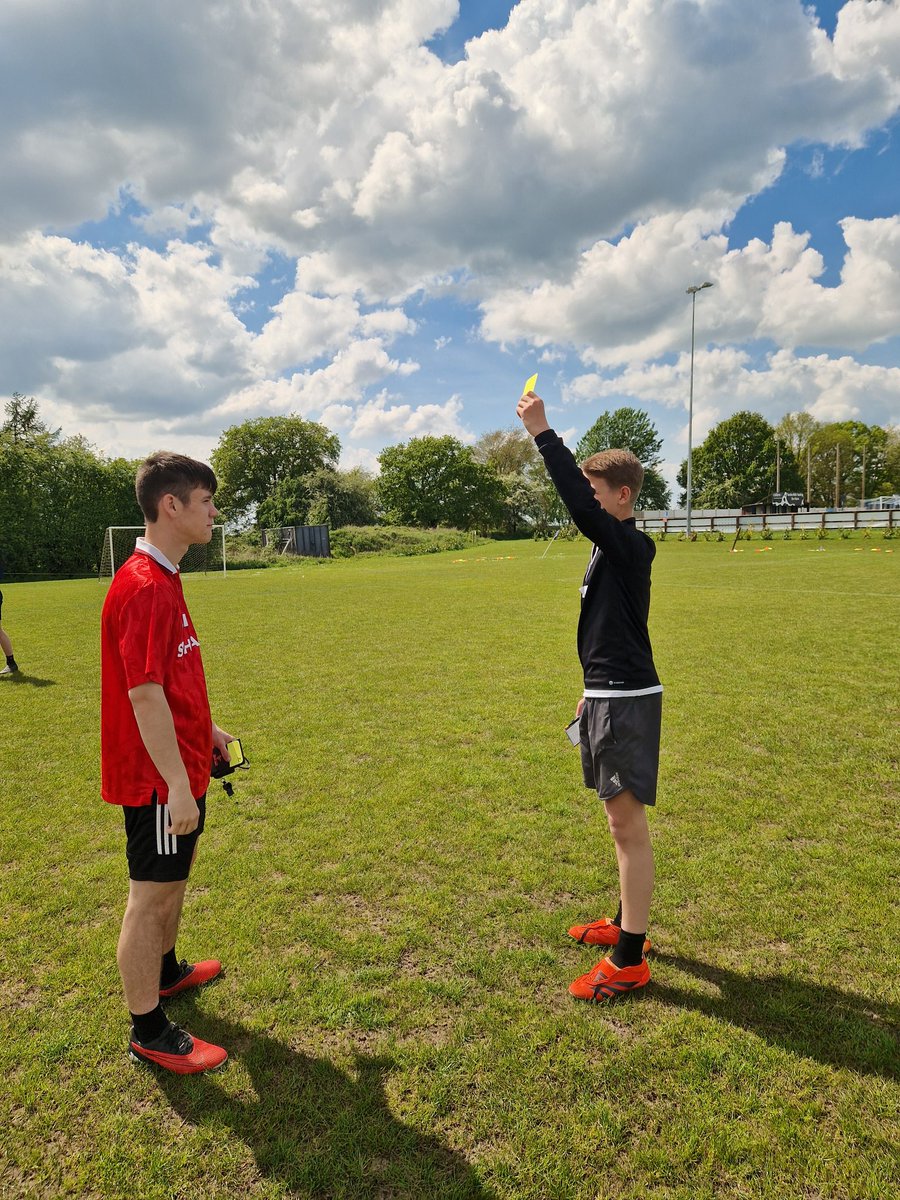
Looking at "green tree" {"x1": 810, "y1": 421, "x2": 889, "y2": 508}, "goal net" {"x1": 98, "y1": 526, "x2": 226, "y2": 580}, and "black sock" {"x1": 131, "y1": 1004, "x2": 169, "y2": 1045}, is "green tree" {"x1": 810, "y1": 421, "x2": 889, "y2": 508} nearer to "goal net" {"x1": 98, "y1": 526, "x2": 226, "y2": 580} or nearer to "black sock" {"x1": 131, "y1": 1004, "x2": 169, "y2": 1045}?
"goal net" {"x1": 98, "y1": 526, "x2": 226, "y2": 580}

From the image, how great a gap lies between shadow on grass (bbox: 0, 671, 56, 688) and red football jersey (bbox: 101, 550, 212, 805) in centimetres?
747

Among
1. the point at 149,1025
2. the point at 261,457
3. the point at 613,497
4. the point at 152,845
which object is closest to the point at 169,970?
the point at 149,1025

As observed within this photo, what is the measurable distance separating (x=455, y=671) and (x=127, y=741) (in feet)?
21.9

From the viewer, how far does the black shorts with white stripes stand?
2361 mm

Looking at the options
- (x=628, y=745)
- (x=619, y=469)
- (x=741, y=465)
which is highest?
(x=741, y=465)

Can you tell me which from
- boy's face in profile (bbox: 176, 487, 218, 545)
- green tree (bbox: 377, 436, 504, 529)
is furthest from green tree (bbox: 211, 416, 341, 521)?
boy's face in profile (bbox: 176, 487, 218, 545)

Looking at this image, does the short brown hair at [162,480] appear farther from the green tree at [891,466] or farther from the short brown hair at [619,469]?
the green tree at [891,466]

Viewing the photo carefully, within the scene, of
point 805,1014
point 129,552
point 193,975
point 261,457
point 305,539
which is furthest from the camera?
point 261,457

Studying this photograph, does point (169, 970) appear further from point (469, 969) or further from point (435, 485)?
point (435, 485)

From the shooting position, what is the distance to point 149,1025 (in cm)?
248

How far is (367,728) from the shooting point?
661 centimetres

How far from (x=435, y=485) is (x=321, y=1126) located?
69103mm

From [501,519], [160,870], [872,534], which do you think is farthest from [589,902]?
[501,519]

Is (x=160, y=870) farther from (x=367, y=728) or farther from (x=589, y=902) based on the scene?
(x=367, y=728)
